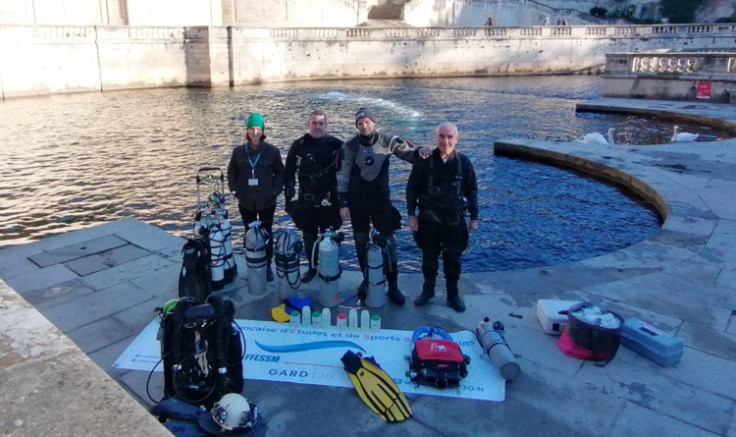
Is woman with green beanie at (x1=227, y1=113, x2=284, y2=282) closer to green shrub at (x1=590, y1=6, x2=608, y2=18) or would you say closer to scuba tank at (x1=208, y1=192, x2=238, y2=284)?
scuba tank at (x1=208, y1=192, x2=238, y2=284)

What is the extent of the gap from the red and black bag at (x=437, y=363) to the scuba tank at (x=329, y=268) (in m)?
1.54

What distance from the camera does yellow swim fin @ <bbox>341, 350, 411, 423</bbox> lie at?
4.64 metres

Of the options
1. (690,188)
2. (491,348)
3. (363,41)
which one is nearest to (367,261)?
(491,348)

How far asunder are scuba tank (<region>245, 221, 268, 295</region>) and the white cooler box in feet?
10.5

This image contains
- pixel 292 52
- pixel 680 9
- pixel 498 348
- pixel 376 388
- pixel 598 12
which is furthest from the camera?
pixel 598 12

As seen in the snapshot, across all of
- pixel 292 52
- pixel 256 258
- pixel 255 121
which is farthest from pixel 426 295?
pixel 292 52

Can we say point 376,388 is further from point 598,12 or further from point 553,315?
point 598,12

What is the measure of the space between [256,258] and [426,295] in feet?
6.70

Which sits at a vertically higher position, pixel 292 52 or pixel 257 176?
pixel 292 52

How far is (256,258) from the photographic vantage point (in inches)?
267

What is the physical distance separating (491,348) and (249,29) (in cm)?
3467

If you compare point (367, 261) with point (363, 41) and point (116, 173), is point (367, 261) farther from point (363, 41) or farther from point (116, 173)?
point (363, 41)

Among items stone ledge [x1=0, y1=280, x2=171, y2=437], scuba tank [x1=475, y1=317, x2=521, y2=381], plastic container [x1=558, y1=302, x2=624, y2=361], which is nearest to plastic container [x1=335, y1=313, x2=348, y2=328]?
scuba tank [x1=475, y1=317, x2=521, y2=381]

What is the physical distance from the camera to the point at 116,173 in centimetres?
1498
